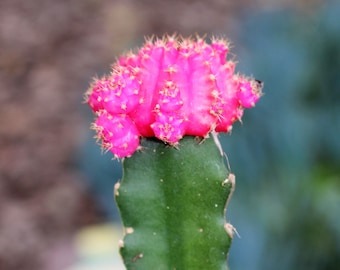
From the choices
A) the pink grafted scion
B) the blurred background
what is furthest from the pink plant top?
the blurred background

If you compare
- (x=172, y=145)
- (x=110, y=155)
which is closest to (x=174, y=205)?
(x=172, y=145)

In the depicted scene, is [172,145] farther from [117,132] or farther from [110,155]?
[110,155]

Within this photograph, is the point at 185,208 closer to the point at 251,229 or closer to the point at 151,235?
the point at 151,235

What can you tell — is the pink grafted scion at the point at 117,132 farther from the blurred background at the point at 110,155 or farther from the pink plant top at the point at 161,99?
the blurred background at the point at 110,155

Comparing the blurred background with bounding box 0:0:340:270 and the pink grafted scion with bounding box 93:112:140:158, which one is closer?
the pink grafted scion with bounding box 93:112:140:158

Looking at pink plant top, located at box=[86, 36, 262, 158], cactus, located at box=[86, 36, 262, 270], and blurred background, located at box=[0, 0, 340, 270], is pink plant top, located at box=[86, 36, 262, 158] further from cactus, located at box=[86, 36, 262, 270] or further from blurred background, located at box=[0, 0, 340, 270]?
blurred background, located at box=[0, 0, 340, 270]
